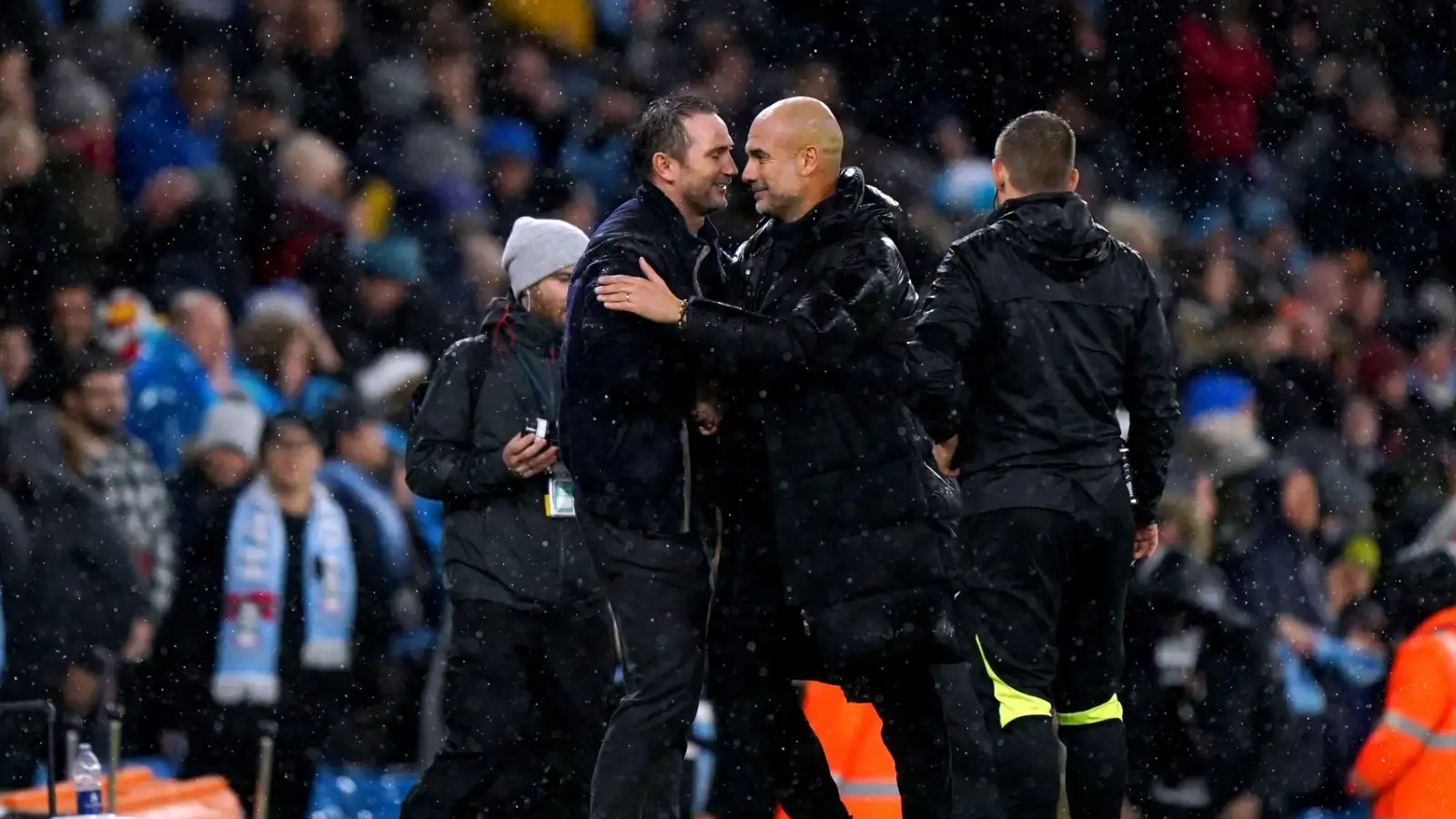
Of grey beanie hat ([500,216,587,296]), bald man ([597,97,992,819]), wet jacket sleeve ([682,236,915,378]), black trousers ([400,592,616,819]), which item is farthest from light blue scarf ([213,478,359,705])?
wet jacket sleeve ([682,236,915,378])

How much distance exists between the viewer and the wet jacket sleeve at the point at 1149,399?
6.88 m

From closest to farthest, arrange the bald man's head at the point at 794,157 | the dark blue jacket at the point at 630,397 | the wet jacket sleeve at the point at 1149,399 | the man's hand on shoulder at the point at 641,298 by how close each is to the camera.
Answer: the man's hand on shoulder at the point at 641,298, the dark blue jacket at the point at 630,397, the bald man's head at the point at 794,157, the wet jacket sleeve at the point at 1149,399

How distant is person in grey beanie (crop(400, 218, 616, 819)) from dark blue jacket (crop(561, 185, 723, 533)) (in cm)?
95

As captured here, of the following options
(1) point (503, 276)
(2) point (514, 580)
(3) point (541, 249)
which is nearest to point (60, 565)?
(2) point (514, 580)

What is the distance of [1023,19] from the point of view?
15.9 meters

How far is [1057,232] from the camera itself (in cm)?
675

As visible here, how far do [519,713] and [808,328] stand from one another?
6.24 ft

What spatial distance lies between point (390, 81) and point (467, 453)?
5118 millimetres

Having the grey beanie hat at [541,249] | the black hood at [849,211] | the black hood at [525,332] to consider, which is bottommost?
the black hood at [525,332]

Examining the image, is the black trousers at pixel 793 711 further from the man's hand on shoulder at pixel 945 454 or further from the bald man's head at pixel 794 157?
the bald man's head at pixel 794 157

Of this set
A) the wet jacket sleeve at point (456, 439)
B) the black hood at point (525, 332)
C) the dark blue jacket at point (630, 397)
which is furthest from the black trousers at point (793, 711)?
the black hood at point (525, 332)

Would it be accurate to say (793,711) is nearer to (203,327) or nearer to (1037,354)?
(1037,354)

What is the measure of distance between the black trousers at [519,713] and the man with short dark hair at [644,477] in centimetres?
113

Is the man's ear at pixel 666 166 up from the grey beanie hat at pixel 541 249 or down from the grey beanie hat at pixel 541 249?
up
